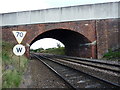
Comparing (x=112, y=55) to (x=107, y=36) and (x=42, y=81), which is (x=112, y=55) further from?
(x=42, y=81)

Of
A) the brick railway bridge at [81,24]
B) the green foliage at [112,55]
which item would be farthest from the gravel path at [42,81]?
the brick railway bridge at [81,24]

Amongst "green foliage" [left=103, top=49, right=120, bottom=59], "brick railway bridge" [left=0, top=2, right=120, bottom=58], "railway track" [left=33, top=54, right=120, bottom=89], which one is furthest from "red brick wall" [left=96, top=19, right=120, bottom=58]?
"railway track" [left=33, top=54, right=120, bottom=89]

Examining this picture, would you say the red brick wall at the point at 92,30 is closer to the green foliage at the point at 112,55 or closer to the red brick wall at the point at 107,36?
the red brick wall at the point at 107,36

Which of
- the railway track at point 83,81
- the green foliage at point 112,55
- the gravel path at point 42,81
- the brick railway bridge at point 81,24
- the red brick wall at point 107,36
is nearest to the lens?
the railway track at point 83,81

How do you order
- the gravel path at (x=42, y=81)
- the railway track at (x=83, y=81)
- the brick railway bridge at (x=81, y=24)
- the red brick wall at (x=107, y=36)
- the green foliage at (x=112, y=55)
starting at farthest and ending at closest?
the brick railway bridge at (x=81, y=24), the red brick wall at (x=107, y=36), the green foliage at (x=112, y=55), the gravel path at (x=42, y=81), the railway track at (x=83, y=81)

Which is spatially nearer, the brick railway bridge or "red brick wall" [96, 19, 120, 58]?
"red brick wall" [96, 19, 120, 58]

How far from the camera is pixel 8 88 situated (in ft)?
19.6

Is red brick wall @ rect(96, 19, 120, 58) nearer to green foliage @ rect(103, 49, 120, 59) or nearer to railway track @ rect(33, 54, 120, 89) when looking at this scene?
green foliage @ rect(103, 49, 120, 59)

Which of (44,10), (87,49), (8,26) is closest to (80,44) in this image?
(87,49)

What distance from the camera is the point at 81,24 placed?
73.1 ft

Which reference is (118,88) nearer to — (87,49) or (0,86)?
(0,86)

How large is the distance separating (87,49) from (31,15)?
313 inches

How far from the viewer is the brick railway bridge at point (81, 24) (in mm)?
21250

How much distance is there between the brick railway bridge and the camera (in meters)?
21.2
